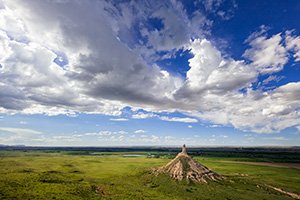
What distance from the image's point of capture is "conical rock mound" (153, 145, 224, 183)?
A: 76500mm

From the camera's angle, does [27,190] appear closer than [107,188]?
Yes

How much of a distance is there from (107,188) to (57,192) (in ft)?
65.9

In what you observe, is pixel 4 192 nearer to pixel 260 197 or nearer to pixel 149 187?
pixel 149 187

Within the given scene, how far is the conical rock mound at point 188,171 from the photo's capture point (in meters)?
76.5

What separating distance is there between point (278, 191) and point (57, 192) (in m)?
92.0

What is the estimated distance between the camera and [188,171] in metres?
80.6

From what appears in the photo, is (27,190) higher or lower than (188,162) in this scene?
lower

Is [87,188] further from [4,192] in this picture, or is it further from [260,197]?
[260,197]

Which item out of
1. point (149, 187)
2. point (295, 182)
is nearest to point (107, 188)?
point (149, 187)

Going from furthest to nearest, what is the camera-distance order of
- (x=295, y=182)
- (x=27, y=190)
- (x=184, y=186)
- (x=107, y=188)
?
(x=295, y=182)
(x=184, y=186)
(x=107, y=188)
(x=27, y=190)

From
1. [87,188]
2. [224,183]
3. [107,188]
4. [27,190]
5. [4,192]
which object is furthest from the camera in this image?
[224,183]

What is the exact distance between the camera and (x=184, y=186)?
6969 centimetres

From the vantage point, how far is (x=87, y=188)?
198 ft

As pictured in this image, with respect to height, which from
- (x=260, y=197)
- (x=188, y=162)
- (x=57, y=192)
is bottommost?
(x=260, y=197)
